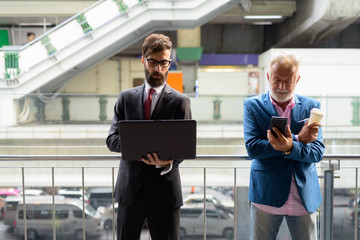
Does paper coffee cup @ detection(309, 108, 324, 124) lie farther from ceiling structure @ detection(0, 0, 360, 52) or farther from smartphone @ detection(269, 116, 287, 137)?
ceiling structure @ detection(0, 0, 360, 52)

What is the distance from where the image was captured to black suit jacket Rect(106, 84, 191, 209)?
1932 mm

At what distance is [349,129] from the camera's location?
8578mm

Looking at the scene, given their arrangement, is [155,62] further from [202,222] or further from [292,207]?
[202,222]

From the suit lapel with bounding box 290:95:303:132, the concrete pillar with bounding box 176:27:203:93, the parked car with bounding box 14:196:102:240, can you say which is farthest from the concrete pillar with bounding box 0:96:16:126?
the suit lapel with bounding box 290:95:303:132

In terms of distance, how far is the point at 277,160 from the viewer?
202cm

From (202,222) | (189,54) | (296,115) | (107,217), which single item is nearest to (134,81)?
(189,54)

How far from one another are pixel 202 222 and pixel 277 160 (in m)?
5.64

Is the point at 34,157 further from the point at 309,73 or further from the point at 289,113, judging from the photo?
the point at 309,73

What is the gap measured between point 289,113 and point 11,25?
16.9 m

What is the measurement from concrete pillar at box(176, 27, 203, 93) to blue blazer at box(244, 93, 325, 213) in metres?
13.6

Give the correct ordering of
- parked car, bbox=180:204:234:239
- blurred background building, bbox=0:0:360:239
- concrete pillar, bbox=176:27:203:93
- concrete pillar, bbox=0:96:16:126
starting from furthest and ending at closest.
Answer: concrete pillar, bbox=176:27:203:93 → concrete pillar, bbox=0:96:16:126 → blurred background building, bbox=0:0:360:239 → parked car, bbox=180:204:234:239

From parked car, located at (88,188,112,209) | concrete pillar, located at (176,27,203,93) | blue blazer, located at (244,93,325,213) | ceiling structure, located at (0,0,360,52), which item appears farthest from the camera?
concrete pillar, located at (176,27,203,93)

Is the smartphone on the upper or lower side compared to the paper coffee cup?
lower

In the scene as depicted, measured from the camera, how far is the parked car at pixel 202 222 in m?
7.25
